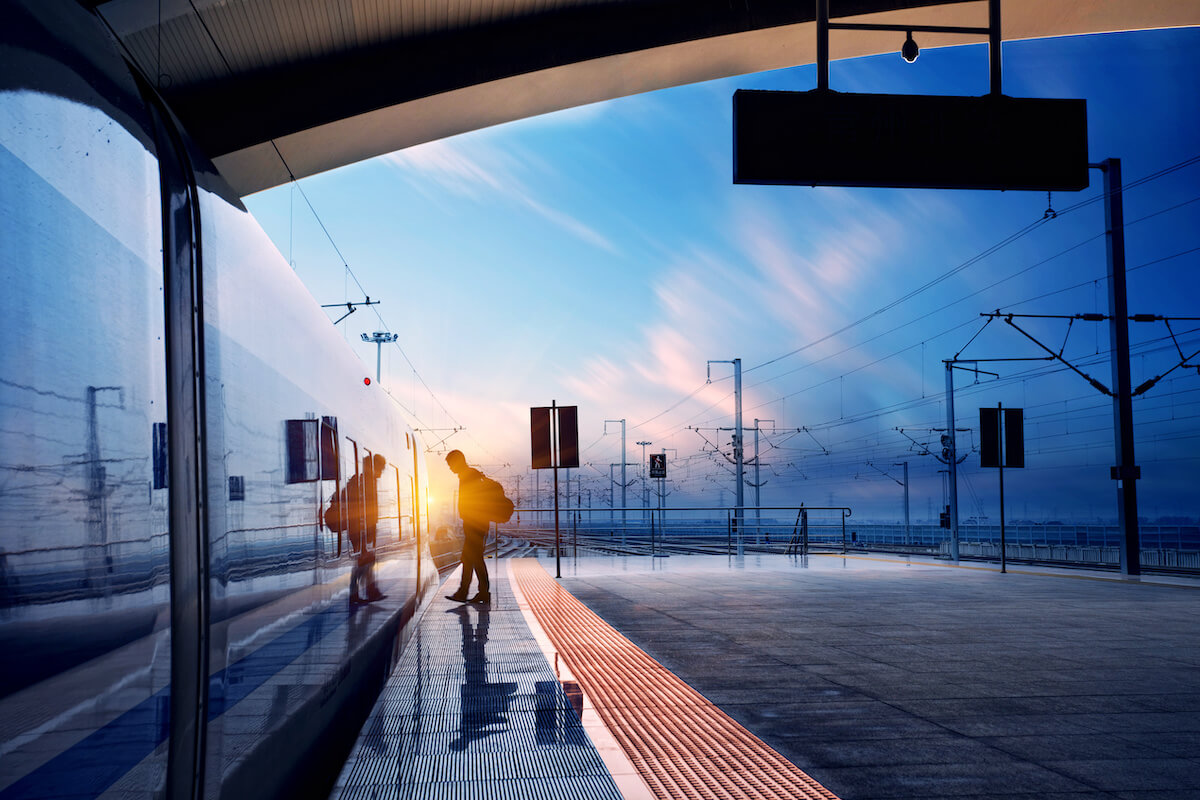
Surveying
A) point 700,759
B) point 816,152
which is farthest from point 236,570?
point 816,152

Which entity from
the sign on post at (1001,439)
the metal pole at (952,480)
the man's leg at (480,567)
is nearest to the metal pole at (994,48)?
the man's leg at (480,567)

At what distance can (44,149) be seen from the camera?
151cm

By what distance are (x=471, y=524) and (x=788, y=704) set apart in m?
5.44

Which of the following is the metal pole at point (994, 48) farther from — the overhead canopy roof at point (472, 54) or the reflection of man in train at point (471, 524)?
the reflection of man in train at point (471, 524)

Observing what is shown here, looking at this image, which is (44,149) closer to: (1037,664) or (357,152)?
(1037,664)

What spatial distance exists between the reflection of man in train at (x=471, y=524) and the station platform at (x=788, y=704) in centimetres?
26

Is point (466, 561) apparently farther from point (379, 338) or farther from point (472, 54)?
point (379, 338)

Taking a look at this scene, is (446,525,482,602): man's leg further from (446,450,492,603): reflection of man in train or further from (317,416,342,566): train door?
(317,416,342,566): train door

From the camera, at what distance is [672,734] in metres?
4.29

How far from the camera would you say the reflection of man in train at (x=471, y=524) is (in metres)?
9.85

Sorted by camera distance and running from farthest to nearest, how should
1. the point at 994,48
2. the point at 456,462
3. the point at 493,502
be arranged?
the point at 456,462 < the point at 493,502 < the point at 994,48

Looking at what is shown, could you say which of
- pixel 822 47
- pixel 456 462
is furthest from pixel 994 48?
pixel 456 462

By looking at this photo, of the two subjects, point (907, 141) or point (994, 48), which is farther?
point (994, 48)

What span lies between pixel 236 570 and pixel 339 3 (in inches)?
264
